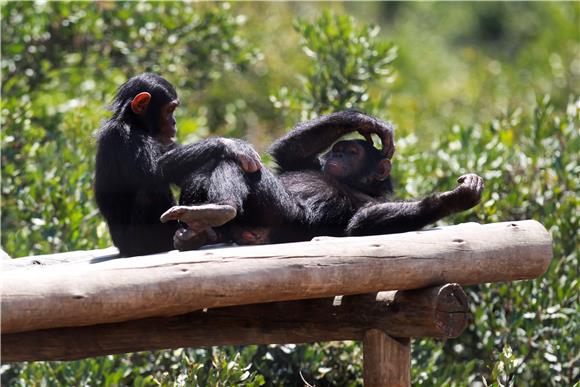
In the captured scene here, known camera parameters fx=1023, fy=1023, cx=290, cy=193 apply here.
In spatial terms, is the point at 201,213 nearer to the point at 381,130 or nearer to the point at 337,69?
the point at 381,130

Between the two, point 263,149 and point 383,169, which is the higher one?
point 383,169

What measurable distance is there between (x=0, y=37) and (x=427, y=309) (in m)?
5.39

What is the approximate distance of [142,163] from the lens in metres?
4.70

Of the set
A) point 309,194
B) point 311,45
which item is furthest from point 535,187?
point 309,194

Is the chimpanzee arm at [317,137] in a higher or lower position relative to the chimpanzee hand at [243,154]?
lower

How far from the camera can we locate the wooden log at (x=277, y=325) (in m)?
4.32

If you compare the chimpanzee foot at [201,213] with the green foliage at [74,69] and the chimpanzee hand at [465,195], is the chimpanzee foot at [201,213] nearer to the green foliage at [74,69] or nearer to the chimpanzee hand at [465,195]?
the chimpanzee hand at [465,195]

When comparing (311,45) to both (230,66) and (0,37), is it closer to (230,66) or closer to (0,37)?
(230,66)

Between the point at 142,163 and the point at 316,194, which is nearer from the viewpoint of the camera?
the point at 142,163

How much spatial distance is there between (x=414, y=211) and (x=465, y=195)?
25 centimetres

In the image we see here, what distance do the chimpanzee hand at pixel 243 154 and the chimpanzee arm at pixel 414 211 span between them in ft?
1.93

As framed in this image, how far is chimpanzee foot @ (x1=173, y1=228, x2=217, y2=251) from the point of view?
14.6 feet

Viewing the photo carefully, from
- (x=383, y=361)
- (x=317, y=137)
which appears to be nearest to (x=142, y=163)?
(x=317, y=137)

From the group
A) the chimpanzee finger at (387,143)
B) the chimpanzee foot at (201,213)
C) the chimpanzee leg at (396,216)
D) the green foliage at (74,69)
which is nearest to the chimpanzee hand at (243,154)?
the chimpanzee foot at (201,213)
